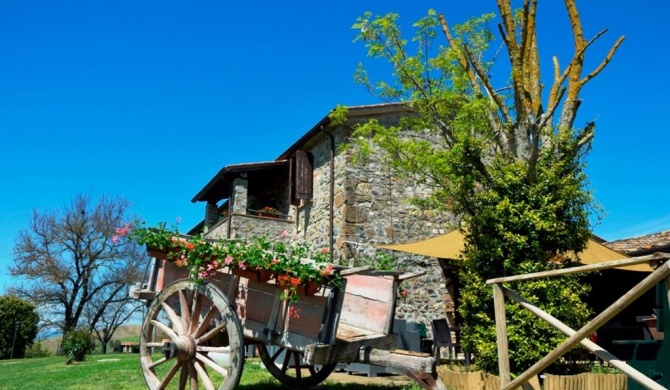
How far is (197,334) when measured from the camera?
15.8 feet

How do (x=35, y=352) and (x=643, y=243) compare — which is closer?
(x=643, y=243)

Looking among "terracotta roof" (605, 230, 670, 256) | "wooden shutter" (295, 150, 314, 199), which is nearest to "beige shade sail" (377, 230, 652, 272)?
"terracotta roof" (605, 230, 670, 256)

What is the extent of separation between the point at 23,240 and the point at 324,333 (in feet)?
87.3

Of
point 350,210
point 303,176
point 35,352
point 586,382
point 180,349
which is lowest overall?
point 35,352

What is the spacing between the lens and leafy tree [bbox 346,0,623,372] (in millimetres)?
6121

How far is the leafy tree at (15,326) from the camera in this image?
2086 cm

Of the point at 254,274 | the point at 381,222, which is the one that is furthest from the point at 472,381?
the point at 381,222

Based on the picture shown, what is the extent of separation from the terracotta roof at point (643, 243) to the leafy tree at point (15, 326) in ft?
70.9

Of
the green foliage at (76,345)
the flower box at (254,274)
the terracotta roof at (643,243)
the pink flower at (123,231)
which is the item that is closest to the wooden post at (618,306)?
the flower box at (254,274)

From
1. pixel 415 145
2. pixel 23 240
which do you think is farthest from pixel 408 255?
pixel 23 240

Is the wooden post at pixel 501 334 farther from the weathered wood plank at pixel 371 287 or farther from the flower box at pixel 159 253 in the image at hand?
the flower box at pixel 159 253

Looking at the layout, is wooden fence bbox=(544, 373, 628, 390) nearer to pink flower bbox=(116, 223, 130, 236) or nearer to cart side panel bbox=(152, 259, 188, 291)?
cart side panel bbox=(152, 259, 188, 291)

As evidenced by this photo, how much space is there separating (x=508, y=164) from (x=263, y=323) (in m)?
3.99

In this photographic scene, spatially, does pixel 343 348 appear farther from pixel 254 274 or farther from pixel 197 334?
pixel 197 334
